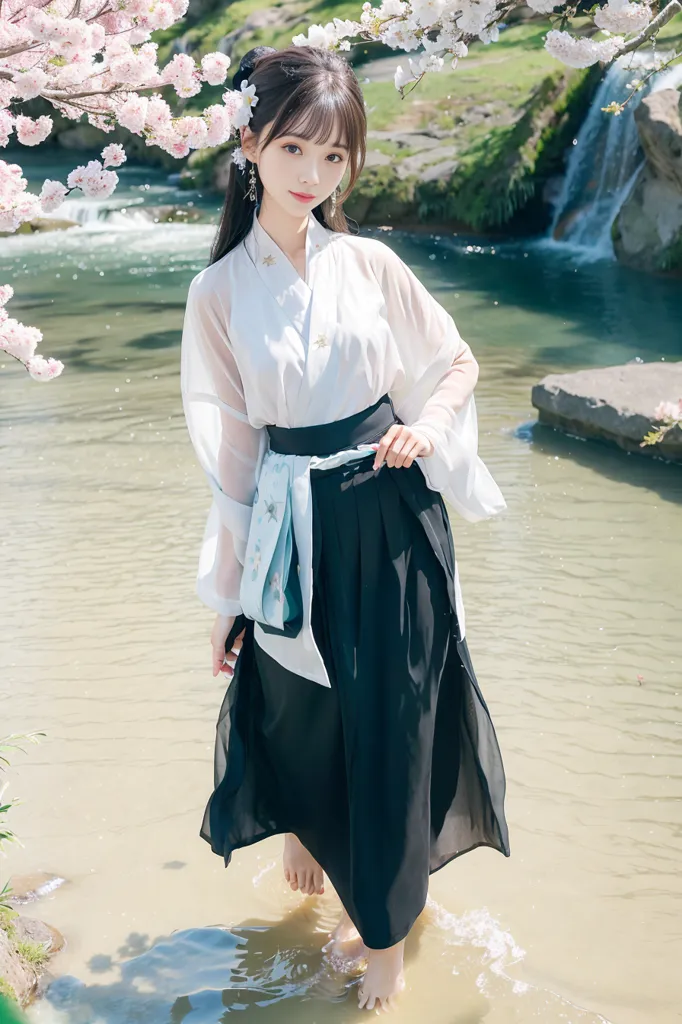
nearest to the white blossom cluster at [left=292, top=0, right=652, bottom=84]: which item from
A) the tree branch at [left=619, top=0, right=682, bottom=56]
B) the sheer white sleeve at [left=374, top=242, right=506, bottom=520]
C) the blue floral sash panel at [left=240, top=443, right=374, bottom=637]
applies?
the tree branch at [left=619, top=0, right=682, bottom=56]

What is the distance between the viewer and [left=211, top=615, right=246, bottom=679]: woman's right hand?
8.48ft

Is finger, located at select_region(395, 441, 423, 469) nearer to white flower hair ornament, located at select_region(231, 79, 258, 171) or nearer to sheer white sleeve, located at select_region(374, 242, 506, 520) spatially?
sheer white sleeve, located at select_region(374, 242, 506, 520)

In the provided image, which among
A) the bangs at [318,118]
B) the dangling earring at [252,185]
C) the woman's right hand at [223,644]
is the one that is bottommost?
the woman's right hand at [223,644]

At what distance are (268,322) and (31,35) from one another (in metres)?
1.09

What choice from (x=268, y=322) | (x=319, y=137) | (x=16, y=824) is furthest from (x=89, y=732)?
(x=319, y=137)

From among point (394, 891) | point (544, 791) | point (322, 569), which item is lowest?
point (544, 791)

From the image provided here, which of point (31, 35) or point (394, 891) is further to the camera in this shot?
point (31, 35)

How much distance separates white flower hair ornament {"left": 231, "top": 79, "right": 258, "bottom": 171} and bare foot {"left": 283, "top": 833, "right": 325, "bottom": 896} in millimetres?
1537

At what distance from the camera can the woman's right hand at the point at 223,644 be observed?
2.59 m

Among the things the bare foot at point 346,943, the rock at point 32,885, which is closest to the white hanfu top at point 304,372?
the bare foot at point 346,943

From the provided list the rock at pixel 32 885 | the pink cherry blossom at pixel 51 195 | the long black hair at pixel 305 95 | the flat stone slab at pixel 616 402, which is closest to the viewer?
the long black hair at pixel 305 95

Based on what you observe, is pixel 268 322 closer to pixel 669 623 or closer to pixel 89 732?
pixel 89 732

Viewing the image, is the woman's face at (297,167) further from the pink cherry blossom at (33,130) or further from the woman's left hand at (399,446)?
the pink cherry blossom at (33,130)

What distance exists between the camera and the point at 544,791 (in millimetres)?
3428
